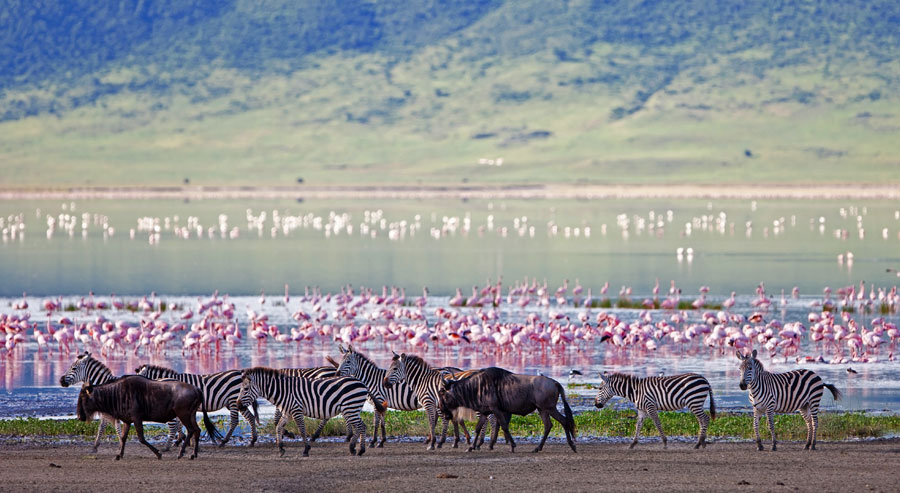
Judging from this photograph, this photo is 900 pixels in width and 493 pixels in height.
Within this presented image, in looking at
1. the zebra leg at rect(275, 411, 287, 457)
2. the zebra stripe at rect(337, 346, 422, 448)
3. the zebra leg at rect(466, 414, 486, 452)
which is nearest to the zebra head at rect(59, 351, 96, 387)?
the zebra leg at rect(275, 411, 287, 457)

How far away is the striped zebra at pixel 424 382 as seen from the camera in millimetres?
14953

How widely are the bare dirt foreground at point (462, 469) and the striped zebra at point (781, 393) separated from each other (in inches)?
12.4

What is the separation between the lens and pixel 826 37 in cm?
15575

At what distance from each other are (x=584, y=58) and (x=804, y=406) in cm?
14168

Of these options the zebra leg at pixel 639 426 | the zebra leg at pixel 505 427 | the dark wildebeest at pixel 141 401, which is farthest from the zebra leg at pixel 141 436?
the zebra leg at pixel 639 426

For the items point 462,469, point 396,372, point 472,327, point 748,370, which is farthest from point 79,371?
point 472,327

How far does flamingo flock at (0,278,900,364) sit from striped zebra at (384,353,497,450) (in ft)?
28.7

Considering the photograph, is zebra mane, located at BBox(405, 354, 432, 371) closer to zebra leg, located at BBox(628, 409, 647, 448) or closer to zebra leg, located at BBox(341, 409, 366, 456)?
zebra leg, located at BBox(341, 409, 366, 456)

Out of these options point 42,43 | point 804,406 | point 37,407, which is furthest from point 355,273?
point 42,43

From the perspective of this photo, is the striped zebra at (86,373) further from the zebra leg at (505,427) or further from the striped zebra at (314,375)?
the zebra leg at (505,427)

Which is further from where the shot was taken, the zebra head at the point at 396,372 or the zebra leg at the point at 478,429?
the zebra head at the point at 396,372

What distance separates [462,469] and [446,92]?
135m

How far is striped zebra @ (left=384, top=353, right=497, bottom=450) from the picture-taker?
14953mm

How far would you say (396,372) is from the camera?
49.6 ft
